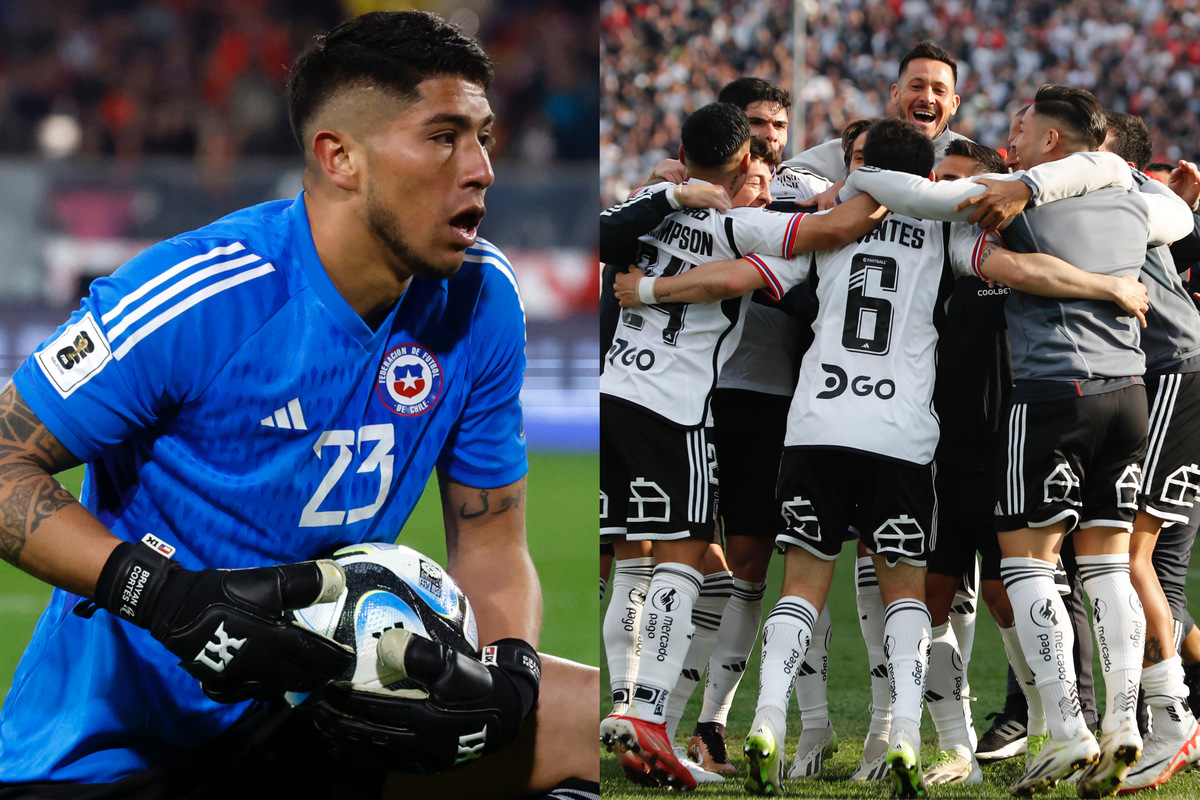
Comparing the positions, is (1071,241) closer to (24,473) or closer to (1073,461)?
(1073,461)

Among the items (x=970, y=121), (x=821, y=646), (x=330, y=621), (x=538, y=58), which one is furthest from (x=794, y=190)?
(x=538, y=58)

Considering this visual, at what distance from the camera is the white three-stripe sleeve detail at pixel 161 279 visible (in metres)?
2.10

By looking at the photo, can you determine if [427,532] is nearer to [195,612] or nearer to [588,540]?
[588,540]

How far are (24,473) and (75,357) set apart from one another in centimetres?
21

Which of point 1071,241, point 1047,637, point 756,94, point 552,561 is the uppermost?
point 756,94

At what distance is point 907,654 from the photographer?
12.1 ft

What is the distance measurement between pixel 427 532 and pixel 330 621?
22.2 ft

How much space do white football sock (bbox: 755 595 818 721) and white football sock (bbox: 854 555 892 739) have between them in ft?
1.12

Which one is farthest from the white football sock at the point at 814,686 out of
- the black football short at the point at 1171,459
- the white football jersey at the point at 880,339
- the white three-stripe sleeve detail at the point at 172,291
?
the white three-stripe sleeve detail at the point at 172,291

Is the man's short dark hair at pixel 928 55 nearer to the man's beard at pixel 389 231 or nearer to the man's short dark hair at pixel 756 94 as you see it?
the man's short dark hair at pixel 756 94

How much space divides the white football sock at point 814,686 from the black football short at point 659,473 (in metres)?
0.53

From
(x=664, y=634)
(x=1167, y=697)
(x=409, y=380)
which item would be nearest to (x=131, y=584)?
(x=409, y=380)

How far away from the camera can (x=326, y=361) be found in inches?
91.6

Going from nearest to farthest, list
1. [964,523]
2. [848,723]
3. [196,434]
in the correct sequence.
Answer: [196,434]
[964,523]
[848,723]
